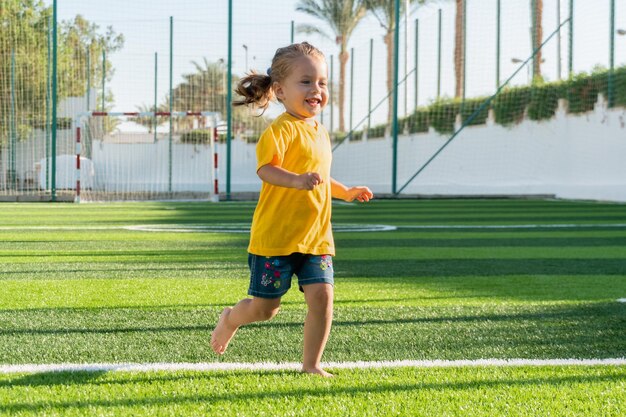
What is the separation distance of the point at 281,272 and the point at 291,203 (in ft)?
0.79

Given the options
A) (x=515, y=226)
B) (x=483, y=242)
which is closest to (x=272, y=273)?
(x=483, y=242)

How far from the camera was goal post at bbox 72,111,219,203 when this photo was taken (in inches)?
913

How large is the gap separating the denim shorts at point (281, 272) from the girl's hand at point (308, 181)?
283 millimetres

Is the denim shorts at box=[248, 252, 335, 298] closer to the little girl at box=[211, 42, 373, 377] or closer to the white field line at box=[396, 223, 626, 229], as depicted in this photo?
the little girl at box=[211, 42, 373, 377]

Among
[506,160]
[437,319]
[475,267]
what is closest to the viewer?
[437,319]

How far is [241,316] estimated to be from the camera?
11.3ft

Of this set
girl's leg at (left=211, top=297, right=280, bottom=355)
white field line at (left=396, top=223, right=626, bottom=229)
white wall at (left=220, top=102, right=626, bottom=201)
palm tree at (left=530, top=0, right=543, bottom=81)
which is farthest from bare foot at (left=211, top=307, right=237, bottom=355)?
palm tree at (left=530, top=0, right=543, bottom=81)

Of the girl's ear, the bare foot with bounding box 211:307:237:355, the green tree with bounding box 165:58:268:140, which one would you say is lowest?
the bare foot with bounding box 211:307:237:355

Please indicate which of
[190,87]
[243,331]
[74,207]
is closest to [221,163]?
[190,87]

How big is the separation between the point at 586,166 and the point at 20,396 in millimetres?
19629

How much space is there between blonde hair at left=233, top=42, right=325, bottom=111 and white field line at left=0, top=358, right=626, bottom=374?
96 centimetres

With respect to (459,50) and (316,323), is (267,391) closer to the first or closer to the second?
(316,323)

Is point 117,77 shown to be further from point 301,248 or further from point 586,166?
point 301,248

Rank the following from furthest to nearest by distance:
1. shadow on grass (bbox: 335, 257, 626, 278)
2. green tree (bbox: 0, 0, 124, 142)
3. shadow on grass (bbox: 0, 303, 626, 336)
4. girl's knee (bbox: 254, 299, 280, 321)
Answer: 1. green tree (bbox: 0, 0, 124, 142)
2. shadow on grass (bbox: 335, 257, 626, 278)
3. shadow on grass (bbox: 0, 303, 626, 336)
4. girl's knee (bbox: 254, 299, 280, 321)
